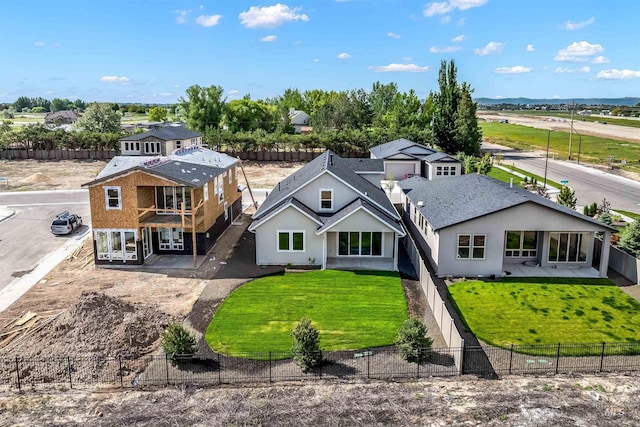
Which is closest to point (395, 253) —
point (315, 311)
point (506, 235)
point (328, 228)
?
point (328, 228)

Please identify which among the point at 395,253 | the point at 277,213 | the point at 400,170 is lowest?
the point at 395,253

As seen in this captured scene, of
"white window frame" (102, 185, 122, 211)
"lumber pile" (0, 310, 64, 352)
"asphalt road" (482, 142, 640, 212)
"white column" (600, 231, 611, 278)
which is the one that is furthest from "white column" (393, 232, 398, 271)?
"asphalt road" (482, 142, 640, 212)

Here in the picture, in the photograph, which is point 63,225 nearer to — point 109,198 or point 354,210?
point 109,198

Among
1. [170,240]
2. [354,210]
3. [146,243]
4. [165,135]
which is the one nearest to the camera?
[354,210]

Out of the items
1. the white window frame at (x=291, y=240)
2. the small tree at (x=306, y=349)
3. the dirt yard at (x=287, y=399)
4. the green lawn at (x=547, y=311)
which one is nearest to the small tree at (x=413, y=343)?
the dirt yard at (x=287, y=399)

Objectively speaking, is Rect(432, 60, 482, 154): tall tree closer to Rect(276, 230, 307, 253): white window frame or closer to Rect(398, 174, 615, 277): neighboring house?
Rect(398, 174, 615, 277): neighboring house

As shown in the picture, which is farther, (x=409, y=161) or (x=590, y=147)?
(x=590, y=147)
